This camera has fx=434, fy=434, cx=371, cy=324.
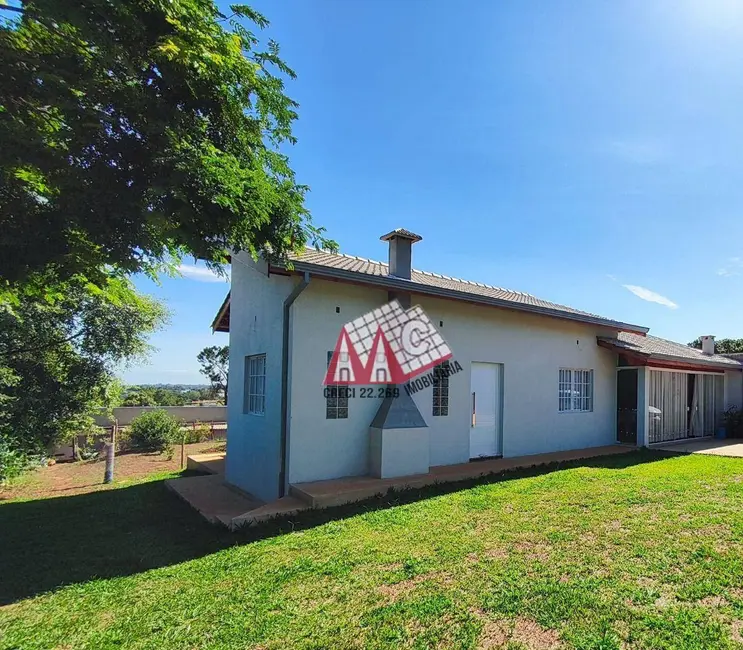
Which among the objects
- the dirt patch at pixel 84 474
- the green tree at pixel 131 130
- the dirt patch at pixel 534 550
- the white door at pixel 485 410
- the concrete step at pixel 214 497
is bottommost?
the dirt patch at pixel 84 474

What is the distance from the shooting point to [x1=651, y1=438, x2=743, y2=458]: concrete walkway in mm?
12526

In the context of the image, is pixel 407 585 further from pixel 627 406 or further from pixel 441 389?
pixel 627 406

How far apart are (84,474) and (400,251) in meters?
13.6

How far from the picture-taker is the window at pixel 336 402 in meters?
8.44

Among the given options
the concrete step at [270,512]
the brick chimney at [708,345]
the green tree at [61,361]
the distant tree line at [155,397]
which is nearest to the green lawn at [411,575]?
the concrete step at [270,512]

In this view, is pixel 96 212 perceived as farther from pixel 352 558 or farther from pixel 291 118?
pixel 352 558

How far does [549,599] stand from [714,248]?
579 inches

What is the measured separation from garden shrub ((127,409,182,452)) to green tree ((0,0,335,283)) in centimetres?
1640

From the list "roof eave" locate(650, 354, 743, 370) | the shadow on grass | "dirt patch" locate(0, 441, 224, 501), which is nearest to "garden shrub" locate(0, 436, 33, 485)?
"dirt patch" locate(0, 441, 224, 501)

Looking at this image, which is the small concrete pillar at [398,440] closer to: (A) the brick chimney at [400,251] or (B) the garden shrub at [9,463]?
(A) the brick chimney at [400,251]

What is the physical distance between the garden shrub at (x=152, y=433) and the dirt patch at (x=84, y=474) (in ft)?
2.03

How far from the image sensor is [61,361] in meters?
17.0

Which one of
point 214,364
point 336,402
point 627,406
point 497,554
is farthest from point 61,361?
point 214,364

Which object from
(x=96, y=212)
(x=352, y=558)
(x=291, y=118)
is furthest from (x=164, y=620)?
(x=291, y=118)
